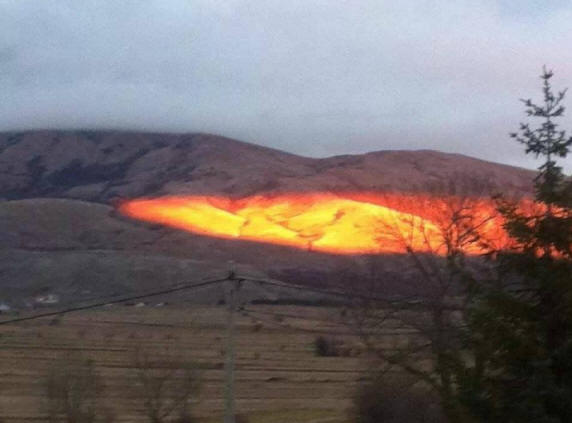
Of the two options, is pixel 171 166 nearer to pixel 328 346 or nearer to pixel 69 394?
pixel 328 346

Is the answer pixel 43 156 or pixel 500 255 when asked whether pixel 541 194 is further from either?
pixel 43 156

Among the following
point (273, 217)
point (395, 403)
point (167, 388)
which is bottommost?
point (167, 388)

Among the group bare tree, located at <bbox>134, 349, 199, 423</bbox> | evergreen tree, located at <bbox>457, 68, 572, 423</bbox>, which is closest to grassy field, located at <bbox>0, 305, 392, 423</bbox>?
bare tree, located at <bbox>134, 349, 199, 423</bbox>

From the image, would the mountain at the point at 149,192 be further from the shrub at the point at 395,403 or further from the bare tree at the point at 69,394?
the bare tree at the point at 69,394

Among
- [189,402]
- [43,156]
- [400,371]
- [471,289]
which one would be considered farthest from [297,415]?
[43,156]

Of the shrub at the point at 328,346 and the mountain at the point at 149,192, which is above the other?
the mountain at the point at 149,192

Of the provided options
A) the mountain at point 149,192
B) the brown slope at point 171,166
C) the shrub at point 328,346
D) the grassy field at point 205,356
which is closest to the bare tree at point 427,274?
the mountain at point 149,192

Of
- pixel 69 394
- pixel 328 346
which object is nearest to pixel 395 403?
pixel 69 394
